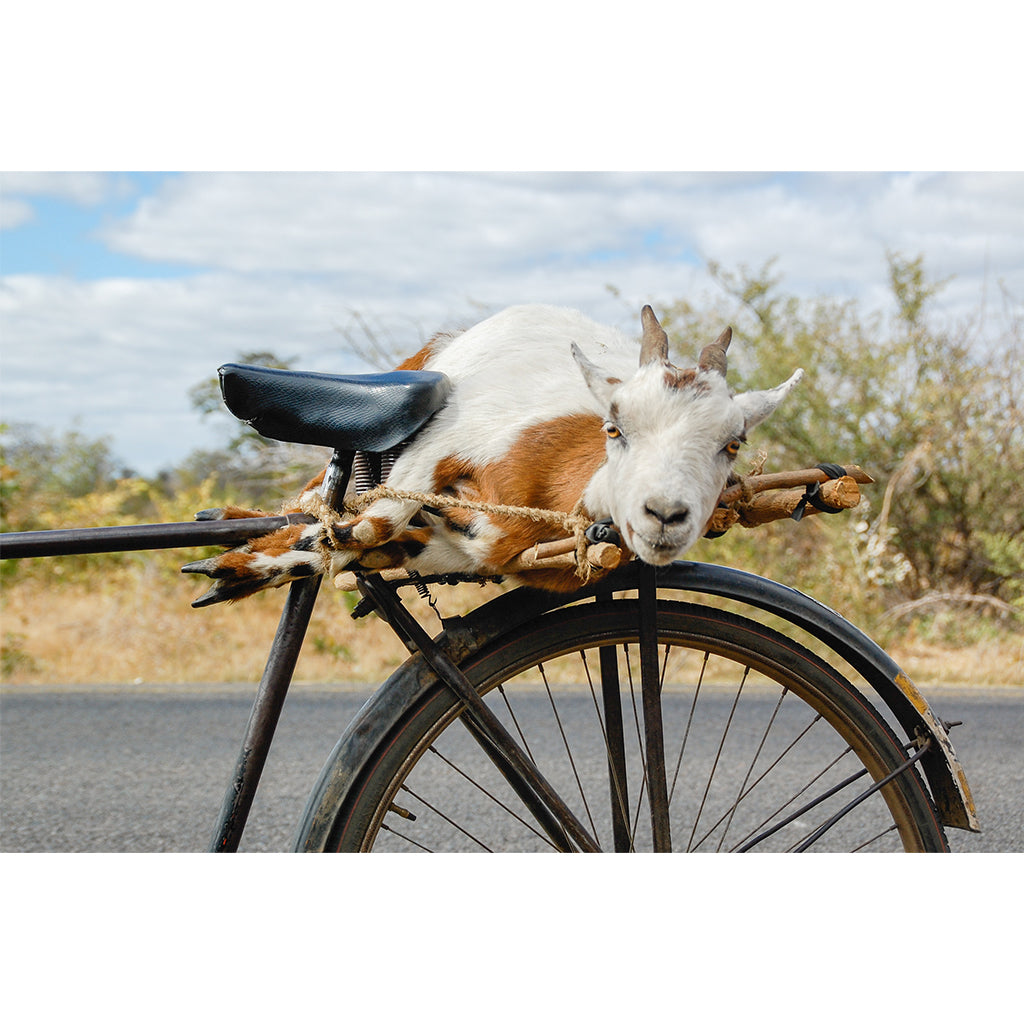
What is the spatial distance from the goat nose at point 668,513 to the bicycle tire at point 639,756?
0.37 metres

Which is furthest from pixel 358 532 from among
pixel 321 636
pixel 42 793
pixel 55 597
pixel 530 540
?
pixel 55 597

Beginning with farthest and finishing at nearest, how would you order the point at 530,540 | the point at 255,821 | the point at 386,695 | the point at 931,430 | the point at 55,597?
the point at 55,597, the point at 931,430, the point at 255,821, the point at 386,695, the point at 530,540

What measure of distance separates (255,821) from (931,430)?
18.3 feet

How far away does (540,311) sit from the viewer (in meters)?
1.80

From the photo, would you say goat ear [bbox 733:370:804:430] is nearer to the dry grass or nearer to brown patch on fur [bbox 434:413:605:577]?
brown patch on fur [bbox 434:413:605:577]

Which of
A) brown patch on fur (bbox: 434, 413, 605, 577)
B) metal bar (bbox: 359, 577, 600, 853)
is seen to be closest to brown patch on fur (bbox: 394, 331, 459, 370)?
brown patch on fur (bbox: 434, 413, 605, 577)

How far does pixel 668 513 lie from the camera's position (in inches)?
52.2

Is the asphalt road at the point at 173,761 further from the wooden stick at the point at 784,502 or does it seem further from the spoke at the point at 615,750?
the wooden stick at the point at 784,502

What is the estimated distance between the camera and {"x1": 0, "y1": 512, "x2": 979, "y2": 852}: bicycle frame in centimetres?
160

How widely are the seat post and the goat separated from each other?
0.07 m

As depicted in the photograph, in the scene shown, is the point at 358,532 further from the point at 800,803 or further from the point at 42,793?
the point at 42,793

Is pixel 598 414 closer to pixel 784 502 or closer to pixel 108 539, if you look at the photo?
pixel 784 502

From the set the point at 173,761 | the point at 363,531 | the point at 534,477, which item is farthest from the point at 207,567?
the point at 173,761

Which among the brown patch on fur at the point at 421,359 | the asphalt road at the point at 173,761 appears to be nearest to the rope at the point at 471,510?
the brown patch on fur at the point at 421,359
